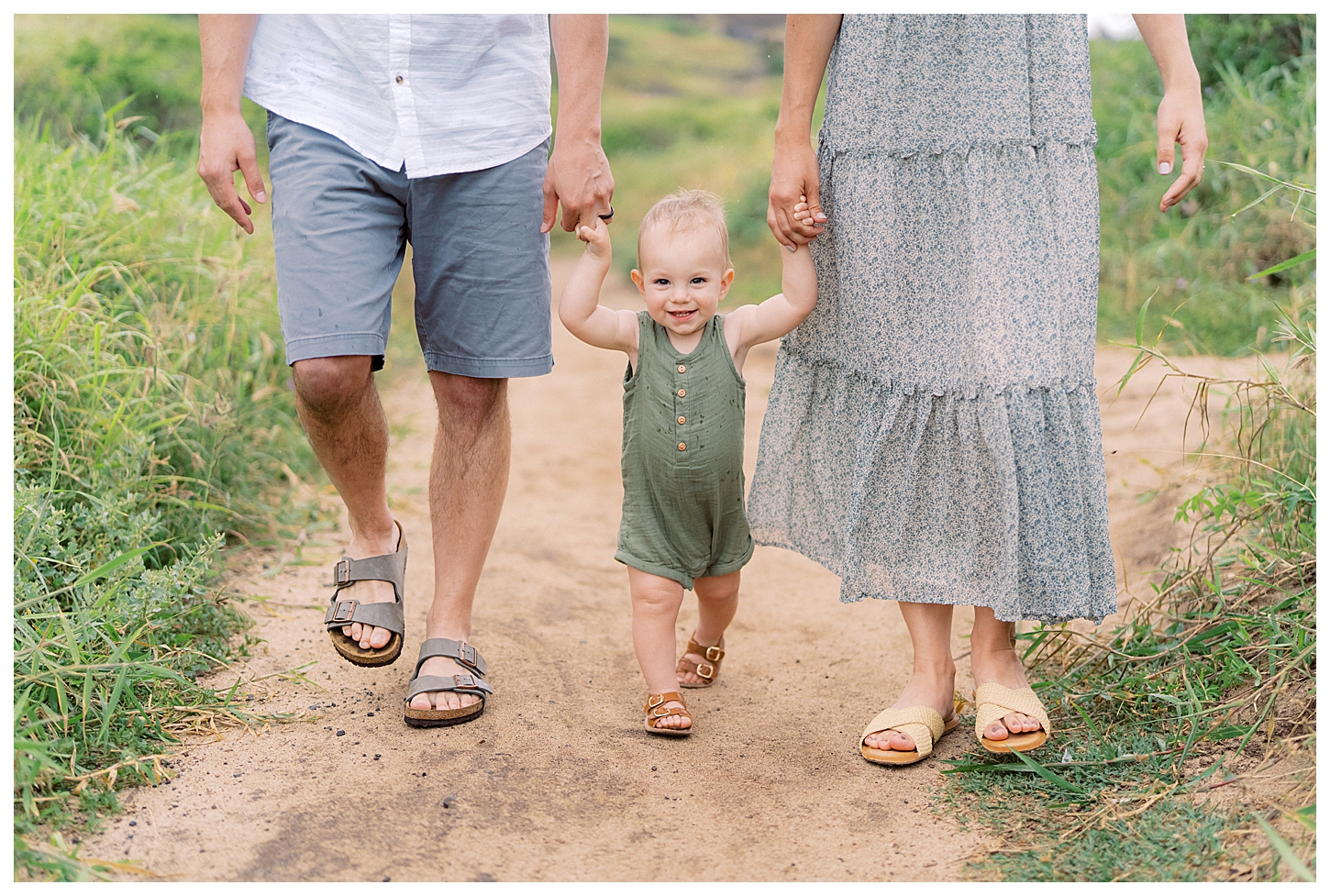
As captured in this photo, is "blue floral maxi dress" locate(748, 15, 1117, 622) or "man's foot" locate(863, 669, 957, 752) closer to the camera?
"blue floral maxi dress" locate(748, 15, 1117, 622)

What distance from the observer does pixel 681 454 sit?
2.20 metres

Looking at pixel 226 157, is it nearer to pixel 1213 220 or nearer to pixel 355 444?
pixel 355 444

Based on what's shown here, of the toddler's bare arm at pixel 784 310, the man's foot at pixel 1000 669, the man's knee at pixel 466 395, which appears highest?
the toddler's bare arm at pixel 784 310

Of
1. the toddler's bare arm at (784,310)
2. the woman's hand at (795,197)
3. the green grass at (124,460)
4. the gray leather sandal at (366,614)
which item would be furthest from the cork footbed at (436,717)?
the woman's hand at (795,197)

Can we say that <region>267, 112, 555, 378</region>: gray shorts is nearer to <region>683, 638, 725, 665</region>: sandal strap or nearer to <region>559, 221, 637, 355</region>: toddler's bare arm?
<region>559, 221, 637, 355</region>: toddler's bare arm

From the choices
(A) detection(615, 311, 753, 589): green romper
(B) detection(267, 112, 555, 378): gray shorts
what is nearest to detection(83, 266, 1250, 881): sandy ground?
(A) detection(615, 311, 753, 589): green romper

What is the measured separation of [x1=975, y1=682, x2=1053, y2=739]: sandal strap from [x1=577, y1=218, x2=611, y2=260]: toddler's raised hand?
42.2 inches

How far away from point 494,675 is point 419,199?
3.37 feet

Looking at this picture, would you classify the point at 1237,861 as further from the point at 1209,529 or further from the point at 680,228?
the point at 680,228

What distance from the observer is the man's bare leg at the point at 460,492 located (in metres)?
2.33

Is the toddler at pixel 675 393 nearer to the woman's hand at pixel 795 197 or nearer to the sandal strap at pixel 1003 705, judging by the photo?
the woman's hand at pixel 795 197

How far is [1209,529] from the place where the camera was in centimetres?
255

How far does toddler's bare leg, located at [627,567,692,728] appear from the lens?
2244mm

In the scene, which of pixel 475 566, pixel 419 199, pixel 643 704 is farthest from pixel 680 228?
pixel 643 704
